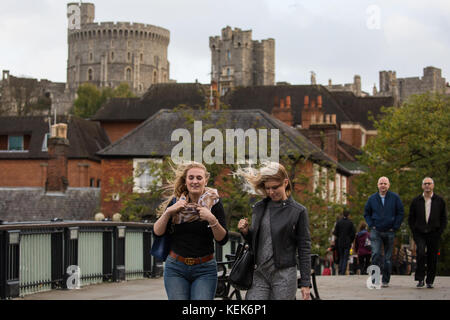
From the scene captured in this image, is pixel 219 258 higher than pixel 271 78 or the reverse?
the reverse

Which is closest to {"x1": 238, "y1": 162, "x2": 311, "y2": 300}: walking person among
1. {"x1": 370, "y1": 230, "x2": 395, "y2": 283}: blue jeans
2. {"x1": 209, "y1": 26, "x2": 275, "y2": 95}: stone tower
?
{"x1": 370, "y1": 230, "x2": 395, "y2": 283}: blue jeans

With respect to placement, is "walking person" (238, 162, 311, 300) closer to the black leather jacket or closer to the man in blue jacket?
the black leather jacket

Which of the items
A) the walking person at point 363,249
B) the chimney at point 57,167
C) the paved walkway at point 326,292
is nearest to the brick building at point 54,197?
the chimney at point 57,167

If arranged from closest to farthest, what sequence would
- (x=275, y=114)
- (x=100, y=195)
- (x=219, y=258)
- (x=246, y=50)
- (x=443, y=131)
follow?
(x=219, y=258) → (x=443, y=131) → (x=100, y=195) → (x=275, y=114) → (x=246, y=50)

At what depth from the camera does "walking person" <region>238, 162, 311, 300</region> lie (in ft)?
26.2

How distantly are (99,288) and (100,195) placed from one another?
34.6 metres

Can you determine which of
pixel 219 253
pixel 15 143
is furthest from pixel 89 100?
pixel 219 253

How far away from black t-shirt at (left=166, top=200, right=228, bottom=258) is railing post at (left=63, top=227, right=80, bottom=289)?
745 cm

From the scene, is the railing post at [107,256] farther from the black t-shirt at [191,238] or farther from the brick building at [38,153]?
the brick building at [38,153]

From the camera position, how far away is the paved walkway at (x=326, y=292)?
1370 centimetres

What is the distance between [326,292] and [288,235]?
726 centimetres

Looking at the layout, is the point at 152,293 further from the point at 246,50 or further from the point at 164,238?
the point at 246,50

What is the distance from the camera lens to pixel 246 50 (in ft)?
618

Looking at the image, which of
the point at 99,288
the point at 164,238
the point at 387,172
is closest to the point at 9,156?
the point at 387,172
